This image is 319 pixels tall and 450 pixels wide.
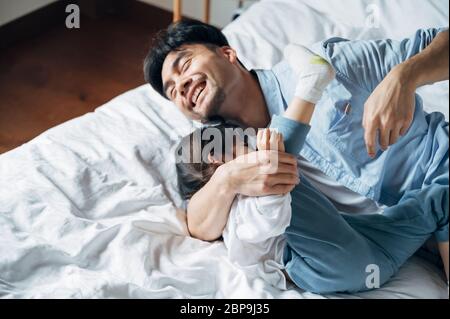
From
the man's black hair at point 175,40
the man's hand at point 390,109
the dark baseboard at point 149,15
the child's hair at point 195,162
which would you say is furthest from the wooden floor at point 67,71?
the man's hand at point 390,109

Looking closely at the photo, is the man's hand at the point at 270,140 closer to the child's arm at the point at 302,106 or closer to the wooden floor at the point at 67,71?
the child's arm at the point at 302,106

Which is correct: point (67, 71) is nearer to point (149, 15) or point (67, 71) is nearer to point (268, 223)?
point (149, 15)

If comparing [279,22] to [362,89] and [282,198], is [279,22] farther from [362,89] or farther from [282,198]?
[282,198]

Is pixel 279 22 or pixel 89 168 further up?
pixel 279 22

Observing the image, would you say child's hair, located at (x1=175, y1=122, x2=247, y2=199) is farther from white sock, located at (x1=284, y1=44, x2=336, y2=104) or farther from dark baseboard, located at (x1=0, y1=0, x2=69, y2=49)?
dark baseboard, located at (x1=0, y1=0, x2=69, y2=49)

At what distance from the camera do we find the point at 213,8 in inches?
46.5

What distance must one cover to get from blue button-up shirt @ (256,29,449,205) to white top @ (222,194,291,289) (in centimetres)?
12

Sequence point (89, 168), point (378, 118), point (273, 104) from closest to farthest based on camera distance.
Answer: point (378, 118)
point (273, 104)
point (89, 168)

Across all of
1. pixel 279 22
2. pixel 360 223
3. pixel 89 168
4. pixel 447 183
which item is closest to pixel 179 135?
pixel 89 168

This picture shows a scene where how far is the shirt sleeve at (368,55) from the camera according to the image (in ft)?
2.39

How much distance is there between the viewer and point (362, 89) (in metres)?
0.74

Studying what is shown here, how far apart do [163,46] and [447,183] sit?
43cm

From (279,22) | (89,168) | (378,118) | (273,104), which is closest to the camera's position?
(378,118)

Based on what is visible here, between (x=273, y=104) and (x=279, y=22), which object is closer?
(x=273, y=104)
